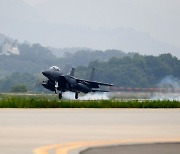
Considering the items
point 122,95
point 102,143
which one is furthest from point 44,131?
point 122,95

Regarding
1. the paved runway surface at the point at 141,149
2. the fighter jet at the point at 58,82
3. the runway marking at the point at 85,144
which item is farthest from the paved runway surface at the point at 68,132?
the fighter jet at the point at 58,82

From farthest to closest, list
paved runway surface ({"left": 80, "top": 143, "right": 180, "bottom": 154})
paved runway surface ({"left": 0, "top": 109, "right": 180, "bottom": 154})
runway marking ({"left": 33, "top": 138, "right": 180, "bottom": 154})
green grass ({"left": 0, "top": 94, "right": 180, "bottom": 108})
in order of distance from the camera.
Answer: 1. green grass ({"left": 0, "top": 94, "right": 180, "bottom": 108})
2. paved runway surface ({"left": 0, "top": 109, "right": 180, "bottom": 154})
3. runway marking ({"left": 33, "top": 138, "right": 180, "bottom": 154})
4. paved runway surface ({"left": 80, "top": 143, "right": 180, "bottom": 154})

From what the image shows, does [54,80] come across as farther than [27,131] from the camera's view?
Yes

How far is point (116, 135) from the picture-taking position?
2348cm

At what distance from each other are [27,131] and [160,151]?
7.36 m

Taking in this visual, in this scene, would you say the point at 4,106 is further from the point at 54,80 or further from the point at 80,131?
the point at 54,80

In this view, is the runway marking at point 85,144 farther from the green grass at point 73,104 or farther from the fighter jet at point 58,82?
the fighter jet at point 58,82

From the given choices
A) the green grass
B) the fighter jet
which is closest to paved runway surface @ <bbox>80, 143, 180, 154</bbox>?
the green grass

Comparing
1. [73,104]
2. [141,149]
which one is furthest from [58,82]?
[141,149]

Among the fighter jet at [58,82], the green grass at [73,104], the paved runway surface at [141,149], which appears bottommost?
the paved runway surface at [141,149]

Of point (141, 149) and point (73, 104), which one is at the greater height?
point (73, 104)

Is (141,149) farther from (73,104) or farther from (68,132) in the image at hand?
(73,104)

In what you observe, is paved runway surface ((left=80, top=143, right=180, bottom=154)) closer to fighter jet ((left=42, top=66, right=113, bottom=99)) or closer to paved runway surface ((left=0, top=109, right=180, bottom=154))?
paved runway surface ((left=0, top=109, right=180, bottom=154))

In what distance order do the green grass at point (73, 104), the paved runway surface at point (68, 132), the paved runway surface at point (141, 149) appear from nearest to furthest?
the paved runway surface at point (141, 149) → the paved runway surface at point (68, 132) → the green grass at point (73, 104)
